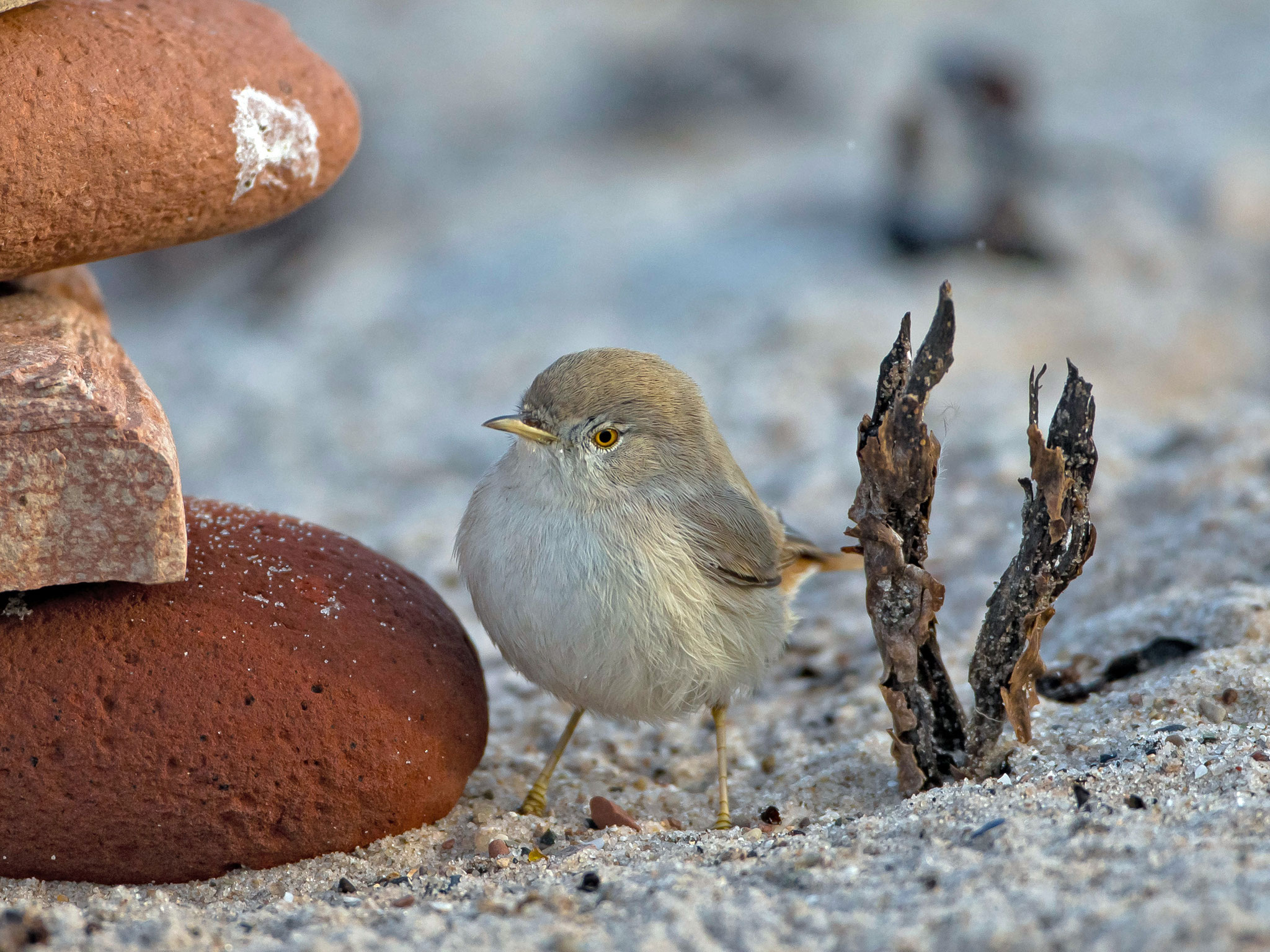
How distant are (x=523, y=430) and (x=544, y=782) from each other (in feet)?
4.53

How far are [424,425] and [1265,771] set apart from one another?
612 centimetres

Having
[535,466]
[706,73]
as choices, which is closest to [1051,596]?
[535,466]

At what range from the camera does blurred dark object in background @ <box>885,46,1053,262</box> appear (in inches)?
402

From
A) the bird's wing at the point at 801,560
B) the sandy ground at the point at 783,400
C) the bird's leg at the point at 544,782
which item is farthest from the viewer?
the bird's wing at the point at 801,560

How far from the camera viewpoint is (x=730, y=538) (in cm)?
418

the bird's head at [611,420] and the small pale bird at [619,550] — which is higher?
the bird's head at [611,420]

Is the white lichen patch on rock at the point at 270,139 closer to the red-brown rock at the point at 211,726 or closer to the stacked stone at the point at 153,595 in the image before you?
the stacked stone at the point at 153,595

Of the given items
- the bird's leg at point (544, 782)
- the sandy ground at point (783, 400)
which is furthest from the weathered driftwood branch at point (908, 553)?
the bird's leg at point (544, 782)

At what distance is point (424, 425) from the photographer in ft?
27.8

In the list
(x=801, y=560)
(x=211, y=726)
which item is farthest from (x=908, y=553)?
(x=211, y=726)

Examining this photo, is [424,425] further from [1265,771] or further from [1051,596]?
[1265,771]

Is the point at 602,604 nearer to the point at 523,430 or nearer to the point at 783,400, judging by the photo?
the point at 523,430

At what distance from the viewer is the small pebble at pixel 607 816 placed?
13.6 feet

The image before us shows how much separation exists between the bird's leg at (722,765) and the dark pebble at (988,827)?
3.82 feet
